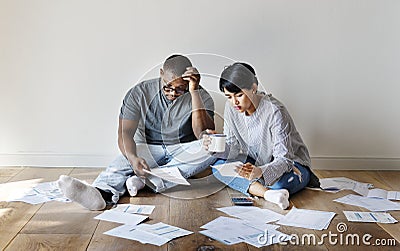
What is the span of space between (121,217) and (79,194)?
0.24 meters

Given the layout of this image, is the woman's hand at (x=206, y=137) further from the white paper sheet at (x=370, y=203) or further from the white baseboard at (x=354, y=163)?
the white baseboard at (x=354, y=163)

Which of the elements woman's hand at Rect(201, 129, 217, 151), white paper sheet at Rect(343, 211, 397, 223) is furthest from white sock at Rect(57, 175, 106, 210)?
white paper sheet at Rect(343, 211, 397, 223)

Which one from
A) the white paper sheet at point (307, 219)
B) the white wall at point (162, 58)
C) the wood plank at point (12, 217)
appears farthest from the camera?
the white wall at point (162, 58)

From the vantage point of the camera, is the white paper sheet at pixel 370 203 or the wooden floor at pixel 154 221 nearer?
the wooden floor at pixel 154 221

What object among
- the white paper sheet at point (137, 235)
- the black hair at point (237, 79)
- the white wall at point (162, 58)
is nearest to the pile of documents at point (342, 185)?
the white wall at point (162, 58)

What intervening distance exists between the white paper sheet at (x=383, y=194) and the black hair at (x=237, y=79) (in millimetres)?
797

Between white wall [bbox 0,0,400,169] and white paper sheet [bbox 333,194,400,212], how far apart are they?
0.74 meters

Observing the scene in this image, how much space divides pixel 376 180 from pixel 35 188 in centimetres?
180

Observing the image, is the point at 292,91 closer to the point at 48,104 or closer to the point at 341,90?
the point at 341,90

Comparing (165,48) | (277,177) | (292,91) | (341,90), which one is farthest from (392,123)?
(165,48)

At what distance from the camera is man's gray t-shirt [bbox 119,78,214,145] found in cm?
271

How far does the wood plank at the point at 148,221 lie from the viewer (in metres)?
2.04

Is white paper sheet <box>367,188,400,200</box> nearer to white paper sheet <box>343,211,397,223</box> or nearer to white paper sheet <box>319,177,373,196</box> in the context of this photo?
white paper sheet <box>319,177,373,196</box>

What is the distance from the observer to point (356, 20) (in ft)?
10.9
